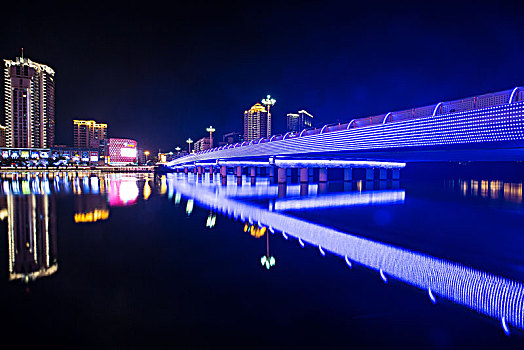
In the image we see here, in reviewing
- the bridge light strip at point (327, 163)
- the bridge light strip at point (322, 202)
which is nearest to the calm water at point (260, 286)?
the bridge light strip at point (322, 202)

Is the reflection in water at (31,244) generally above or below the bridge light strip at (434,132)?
below

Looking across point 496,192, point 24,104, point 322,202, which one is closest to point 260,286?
point 322,202

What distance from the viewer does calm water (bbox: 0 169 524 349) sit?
3.96 m

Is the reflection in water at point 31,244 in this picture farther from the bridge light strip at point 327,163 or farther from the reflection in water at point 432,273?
the bridge light strip at point 327,163

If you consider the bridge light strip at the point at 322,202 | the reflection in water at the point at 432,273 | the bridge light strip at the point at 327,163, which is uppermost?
the bridge light strip at the point at 327,163

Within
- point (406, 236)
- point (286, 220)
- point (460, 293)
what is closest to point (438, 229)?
point (406, 236)

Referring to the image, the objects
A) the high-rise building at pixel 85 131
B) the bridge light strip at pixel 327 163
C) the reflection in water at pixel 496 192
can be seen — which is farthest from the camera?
the high-rise building at pixel 85 131

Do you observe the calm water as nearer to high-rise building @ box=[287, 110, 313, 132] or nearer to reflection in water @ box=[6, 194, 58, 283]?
reflection in water @ box=[6, 194, 58, 283]

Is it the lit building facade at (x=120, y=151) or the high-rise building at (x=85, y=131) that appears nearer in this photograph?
the lit building facade at (x=120, y=151)

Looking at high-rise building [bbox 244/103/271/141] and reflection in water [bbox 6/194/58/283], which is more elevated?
high-rise building [bbox 244/103/271/141]

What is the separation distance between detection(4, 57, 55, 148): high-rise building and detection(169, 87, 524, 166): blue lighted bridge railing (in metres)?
146

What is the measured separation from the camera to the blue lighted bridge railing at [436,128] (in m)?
13.1

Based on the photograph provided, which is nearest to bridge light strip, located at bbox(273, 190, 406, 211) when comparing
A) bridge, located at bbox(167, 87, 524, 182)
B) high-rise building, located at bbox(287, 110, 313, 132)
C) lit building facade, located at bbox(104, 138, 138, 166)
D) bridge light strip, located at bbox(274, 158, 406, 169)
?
bridge, located at bbox(167, 87, 524, 182)

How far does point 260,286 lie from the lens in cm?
557
